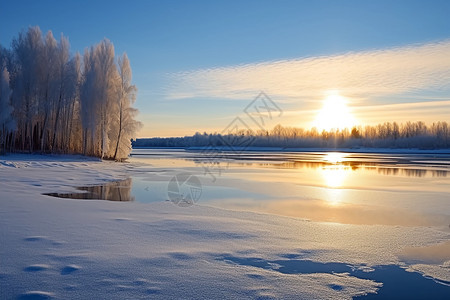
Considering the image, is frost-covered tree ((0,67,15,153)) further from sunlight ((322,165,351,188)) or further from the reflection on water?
sunlight ((322,165,351,188))

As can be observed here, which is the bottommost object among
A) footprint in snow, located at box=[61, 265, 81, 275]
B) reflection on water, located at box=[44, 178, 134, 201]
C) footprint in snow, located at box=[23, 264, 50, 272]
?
reflection on water, located at box=[44, 178, 134, 201]

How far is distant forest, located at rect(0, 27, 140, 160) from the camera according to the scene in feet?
113

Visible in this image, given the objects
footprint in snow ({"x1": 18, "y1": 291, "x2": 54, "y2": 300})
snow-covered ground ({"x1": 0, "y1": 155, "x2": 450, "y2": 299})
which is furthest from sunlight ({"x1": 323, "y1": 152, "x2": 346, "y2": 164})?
footprint in snow ({"x1": 18, "y1": 291, "x2": 54, "y2": 300})

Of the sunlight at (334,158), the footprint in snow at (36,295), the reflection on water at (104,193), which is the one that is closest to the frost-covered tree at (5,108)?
the reflection on water at (104,193)

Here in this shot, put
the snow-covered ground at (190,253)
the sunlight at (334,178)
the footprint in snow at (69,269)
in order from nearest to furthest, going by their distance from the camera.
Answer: the snow-covered ground at (190,253)
the footprint in snow at (69,269)
the sunlight at (334,178)

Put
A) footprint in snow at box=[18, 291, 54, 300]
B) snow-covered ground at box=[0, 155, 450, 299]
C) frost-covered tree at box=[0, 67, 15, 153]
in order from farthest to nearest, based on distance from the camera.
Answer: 1. frost-covered tree at box=[0, 67, 15, 153]
2. snow-covered ground at box=[0, 155, 450, 299]
3. footprint in snow at box=[18, 291, 54, 300]

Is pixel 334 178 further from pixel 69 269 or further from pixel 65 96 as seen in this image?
pixel 65 96

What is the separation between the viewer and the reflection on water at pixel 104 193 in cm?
1295

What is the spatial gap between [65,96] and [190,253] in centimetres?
3420

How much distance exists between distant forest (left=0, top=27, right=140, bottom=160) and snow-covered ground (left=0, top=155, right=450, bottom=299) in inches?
1051

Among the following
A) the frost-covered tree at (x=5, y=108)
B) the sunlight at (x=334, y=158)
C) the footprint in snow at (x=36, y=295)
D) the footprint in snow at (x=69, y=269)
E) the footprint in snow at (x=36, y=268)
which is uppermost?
the frost-covered tree at (x=5, y=108)

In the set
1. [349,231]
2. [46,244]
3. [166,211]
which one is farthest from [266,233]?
[46,244]

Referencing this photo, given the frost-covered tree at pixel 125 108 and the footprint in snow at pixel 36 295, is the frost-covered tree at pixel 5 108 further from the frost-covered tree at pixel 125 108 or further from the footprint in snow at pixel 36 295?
the footprint in snow at pixel 36 295

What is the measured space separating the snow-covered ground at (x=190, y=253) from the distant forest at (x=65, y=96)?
1051 inches
